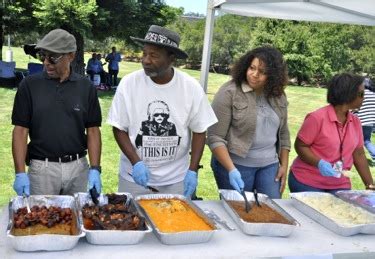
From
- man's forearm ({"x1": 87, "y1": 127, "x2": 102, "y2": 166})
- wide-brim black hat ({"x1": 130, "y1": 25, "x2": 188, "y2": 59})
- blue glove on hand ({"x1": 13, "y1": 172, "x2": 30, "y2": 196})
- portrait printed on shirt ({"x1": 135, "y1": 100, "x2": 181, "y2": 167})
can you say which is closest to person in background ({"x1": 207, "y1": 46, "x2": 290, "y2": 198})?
portrait printed on shirt ({"x1": 135, "y1": 100, "x2": 181, "y2": 167})

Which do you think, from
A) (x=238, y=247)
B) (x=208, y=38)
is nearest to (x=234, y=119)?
(x=238, y=247)

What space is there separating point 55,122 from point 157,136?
510 mm

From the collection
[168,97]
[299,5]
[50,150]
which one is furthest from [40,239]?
[299,5]

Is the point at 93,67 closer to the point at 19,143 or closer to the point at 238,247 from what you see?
the point at 19,143

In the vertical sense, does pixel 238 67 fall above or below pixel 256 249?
above

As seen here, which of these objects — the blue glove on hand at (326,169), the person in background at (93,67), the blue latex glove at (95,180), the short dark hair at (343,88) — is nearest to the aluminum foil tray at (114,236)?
the blue latex glove at (95,180)

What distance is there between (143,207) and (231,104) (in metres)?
0.77

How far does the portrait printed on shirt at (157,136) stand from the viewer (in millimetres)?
2148

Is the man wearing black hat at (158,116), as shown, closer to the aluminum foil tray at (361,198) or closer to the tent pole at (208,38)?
the aluminum foil tray at (361,198)

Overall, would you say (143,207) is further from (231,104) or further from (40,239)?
(231,104)

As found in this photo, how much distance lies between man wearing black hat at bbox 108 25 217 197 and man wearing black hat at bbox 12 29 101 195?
0.56 ft

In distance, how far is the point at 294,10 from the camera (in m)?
3.75

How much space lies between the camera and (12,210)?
1765 millimetres

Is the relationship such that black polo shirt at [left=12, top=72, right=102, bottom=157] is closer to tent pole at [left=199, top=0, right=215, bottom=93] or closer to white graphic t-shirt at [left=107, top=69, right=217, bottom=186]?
white graphic t-shirt at [left=107, top=69, right=217, bottom=186]
